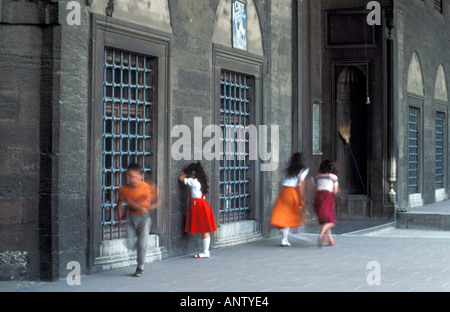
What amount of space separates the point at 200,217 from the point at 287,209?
228 cm

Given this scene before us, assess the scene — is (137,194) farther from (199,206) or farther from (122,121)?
(199,206)

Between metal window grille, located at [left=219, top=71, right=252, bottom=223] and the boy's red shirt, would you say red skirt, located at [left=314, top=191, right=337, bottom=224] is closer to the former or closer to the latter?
metal window grille, located at [left=219, top=71, right=252, bottom=223]

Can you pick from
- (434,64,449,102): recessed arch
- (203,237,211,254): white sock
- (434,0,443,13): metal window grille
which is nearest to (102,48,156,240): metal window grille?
(203,237,211,254): white sock

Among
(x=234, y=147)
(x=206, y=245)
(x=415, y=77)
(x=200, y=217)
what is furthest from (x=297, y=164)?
(x=415, y=77)

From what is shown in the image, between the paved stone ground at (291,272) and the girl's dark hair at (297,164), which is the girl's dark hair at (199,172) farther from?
the girl's dark hair at (297,164)

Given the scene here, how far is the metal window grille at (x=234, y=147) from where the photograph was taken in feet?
50.1

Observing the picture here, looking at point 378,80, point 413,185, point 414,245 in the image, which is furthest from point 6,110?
point 413,185

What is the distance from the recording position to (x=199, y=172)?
1318 centimetres

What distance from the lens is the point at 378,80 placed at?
21.9 meters

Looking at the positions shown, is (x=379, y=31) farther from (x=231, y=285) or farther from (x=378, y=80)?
(x=231, y=285)

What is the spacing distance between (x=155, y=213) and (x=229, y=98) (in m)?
3.37

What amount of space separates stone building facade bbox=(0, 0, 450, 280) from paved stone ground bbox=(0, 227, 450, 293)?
1.64 feet

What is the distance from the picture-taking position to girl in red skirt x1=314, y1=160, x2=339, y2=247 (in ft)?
47.7

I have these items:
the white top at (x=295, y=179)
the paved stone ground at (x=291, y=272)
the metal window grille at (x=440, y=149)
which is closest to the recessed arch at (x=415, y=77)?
the metal window grille at (x=440, y=149)
